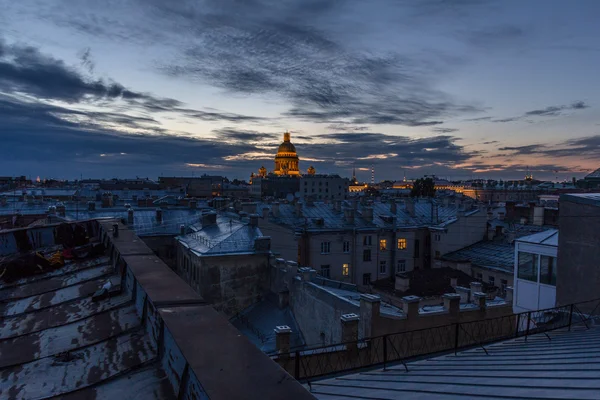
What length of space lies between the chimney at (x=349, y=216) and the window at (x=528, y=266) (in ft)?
60.7

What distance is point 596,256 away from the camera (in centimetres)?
1103

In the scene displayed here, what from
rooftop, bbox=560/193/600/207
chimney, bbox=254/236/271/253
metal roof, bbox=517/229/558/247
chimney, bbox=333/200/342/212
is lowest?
chimney, bbox=254/236/271/253

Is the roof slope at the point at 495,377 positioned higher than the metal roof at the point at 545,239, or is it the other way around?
the metal roof at the point at 545,239

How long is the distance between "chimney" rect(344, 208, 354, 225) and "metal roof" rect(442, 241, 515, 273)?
24.9 feet

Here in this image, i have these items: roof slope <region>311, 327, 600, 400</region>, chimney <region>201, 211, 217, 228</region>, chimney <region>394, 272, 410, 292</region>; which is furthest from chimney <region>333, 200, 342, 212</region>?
roof slope <region>311, 327, 600, 400</region>

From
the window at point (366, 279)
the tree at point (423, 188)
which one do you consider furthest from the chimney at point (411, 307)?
the tree at point (423, 188)

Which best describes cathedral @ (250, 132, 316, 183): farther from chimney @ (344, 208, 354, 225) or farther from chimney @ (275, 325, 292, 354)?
chimney @ (275, 325, 292, 354)

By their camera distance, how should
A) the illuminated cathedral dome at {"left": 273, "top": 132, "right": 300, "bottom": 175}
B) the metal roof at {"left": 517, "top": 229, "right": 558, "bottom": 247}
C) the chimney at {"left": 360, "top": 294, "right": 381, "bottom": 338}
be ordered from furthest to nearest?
the illuminated cathedral dome at {"left": 273, "top": 132, "right": 300, "bottom": 175} → the chimney at {"left": 360, "top": 294, "right": 381, "bottom": 338} → the metal roof at {"left": 517, "top": 229, "right": 558, "bottom": 247}

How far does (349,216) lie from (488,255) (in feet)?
34.0

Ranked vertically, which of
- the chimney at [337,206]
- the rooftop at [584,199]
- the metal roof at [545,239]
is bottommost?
the chimney at [337,206]

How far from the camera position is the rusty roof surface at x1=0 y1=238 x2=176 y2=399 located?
304cm

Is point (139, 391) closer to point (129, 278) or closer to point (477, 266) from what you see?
point (129, 278)

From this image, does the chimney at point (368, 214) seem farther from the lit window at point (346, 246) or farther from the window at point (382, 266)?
the window at point (382, 266)

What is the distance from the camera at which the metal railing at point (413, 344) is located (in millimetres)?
9508
